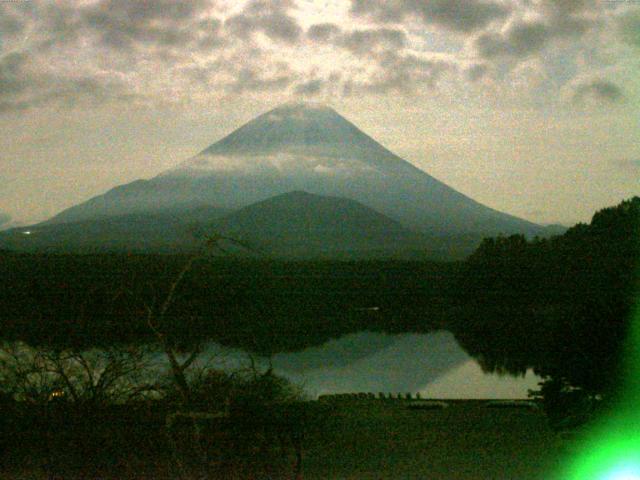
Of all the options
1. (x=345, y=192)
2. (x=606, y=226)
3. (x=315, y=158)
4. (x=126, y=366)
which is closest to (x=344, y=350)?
(x=606, y=226)

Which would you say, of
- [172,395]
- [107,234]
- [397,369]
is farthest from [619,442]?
[107,234]

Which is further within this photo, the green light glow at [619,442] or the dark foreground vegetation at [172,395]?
the dark foreground vegetation at [172,395]

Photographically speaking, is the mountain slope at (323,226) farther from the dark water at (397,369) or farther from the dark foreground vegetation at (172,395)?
the dark foreground vegetation at (172,395)

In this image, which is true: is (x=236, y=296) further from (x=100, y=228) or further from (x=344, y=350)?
(x=100, y=228)

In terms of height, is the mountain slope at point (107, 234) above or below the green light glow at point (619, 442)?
above

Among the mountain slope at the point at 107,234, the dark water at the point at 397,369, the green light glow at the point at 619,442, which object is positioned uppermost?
the mountain slope at the point at 107,234

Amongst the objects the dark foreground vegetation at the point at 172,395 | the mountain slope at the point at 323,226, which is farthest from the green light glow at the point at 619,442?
the mountain slope at the point at 323,226

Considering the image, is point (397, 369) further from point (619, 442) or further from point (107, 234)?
point (107, 234)

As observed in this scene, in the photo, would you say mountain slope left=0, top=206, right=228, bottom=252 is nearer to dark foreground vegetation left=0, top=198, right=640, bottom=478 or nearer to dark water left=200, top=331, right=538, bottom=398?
dark water left=200, top=331, right=538, bottom=398

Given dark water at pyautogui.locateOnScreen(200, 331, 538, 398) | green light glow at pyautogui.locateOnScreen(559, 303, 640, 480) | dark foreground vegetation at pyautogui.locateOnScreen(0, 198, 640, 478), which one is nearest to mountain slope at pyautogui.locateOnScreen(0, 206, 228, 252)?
dark water at pyautogui.locateOnScreen(200, 331, 538, 398)
